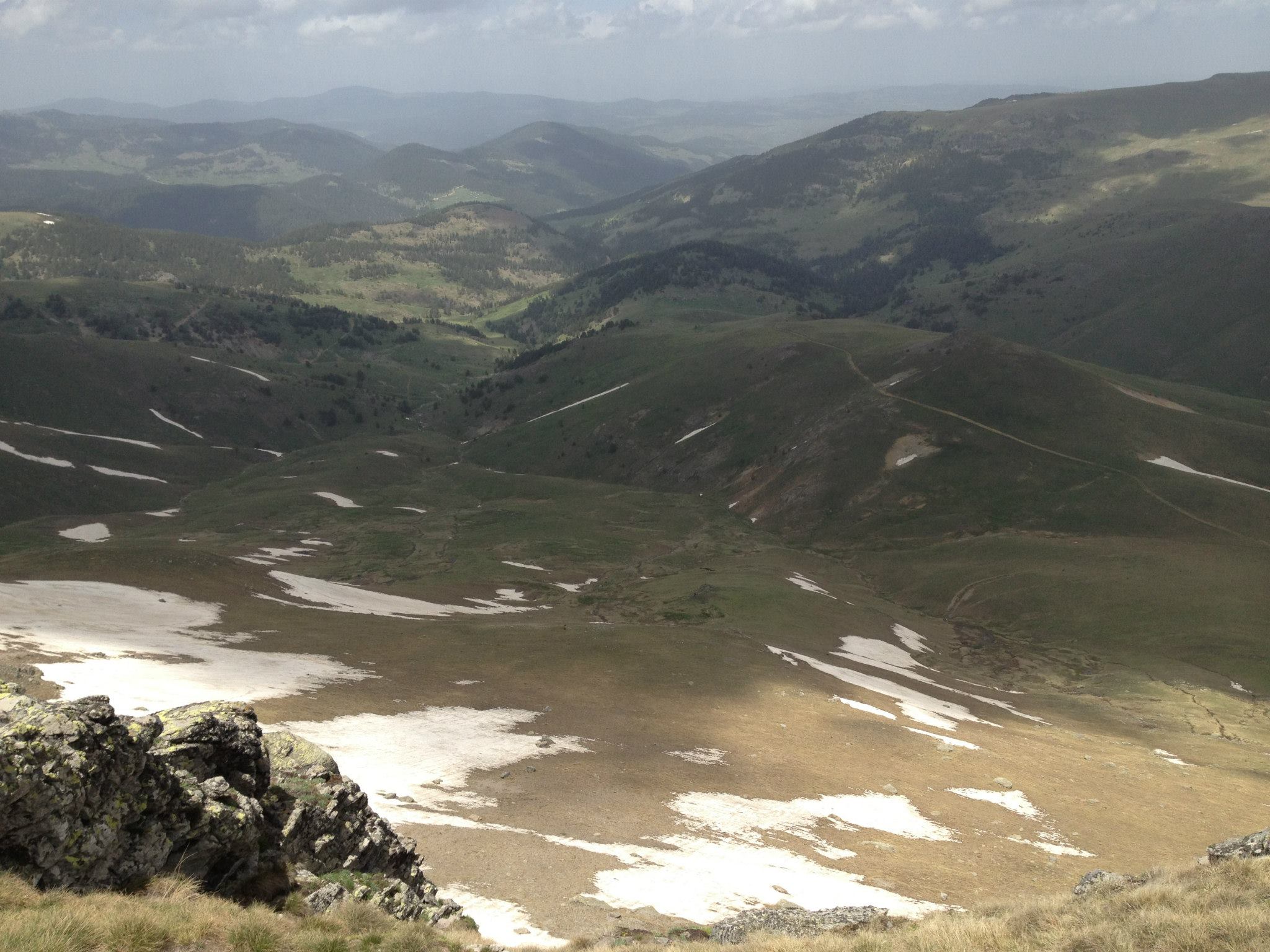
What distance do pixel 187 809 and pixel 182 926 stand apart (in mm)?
3741

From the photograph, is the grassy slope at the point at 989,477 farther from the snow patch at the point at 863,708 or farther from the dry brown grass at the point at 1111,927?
the dry brown grass at the point at 1111,927

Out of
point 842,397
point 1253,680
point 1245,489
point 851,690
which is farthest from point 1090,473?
point 851,690

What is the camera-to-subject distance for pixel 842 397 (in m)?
166

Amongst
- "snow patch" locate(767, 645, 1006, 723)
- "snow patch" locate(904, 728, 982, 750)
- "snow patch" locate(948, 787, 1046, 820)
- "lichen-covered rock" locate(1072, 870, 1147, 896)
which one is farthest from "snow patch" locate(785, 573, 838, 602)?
"lichen-covered rock" locate(1072, 870, 1147, 896)

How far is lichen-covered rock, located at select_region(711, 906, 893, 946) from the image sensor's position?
72.0 ft

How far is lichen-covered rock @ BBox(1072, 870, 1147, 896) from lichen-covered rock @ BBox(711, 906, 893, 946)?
4.64 m

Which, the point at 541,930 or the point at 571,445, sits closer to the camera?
the point at 541,930

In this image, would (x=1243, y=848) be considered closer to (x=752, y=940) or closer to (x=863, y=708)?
(x=752, y=940)

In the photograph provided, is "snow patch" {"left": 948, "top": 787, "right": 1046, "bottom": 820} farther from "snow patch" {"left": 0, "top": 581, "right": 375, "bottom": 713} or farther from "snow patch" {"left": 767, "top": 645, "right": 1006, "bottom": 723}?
"snow patch" {"left": 0, "top": 581, "right": 375, "bottom": 713}

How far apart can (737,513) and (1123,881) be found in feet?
400

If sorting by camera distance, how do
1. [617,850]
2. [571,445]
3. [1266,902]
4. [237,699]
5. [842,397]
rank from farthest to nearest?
1. [571,445]
2. [842,397]
3. [237,699]
4. [617,850]
5. [1266,902]

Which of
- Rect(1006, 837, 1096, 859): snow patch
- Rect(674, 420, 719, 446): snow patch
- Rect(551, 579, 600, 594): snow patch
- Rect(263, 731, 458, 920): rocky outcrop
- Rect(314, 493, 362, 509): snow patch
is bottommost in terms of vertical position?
Rect(314, 493, 362, 509): snow patch

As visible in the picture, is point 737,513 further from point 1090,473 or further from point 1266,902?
point 1266,902

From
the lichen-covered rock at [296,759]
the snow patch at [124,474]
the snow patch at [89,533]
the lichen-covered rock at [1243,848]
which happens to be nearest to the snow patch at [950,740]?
the lichen-covered rock at [1243,848]
